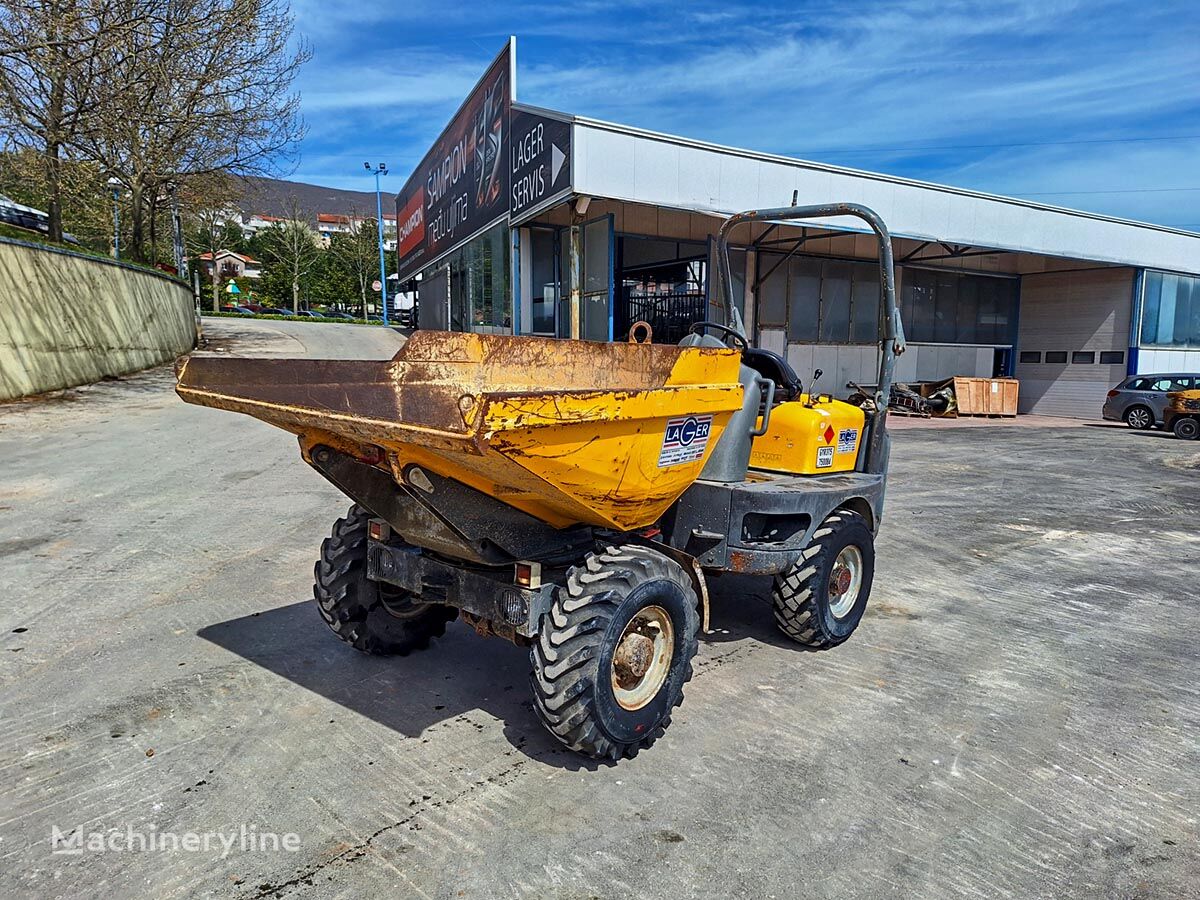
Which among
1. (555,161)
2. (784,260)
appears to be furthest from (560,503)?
(784,260)

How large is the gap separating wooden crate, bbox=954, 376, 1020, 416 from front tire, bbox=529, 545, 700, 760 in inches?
872

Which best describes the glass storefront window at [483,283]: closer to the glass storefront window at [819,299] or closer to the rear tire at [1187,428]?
the glass storefront window at [819,299]

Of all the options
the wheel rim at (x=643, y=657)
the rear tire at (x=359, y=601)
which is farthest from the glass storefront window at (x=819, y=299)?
the wheel rim at (x=643, y=657)

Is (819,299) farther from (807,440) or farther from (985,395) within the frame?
(807,440)

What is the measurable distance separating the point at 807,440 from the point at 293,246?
56843mm

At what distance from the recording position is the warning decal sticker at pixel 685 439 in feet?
11.0

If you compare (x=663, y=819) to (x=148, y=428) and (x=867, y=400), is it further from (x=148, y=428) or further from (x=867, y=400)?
(x=148, y=428)

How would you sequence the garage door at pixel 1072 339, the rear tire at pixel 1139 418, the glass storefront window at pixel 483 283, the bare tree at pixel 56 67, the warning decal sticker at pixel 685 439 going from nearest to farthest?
the warning decal sticker at pixel 685 439
the bare tree at pixel 56 67
the glass storefront window at pixel 483 283
the rear tire at pixel 1139 418
the garage door at pixel 1072 339

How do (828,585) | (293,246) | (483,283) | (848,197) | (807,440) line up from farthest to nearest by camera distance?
(293,246) < (483,283) < (848,197) < (807,440) < (828,585)

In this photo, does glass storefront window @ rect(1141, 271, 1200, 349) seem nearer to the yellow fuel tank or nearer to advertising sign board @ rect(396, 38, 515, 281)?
advertising sign board @ rect(396, 38, 515, 281)

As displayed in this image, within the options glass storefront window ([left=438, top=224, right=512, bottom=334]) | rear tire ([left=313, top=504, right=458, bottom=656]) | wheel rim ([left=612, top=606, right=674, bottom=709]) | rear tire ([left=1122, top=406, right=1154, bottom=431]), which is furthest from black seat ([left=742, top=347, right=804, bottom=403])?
rear tire ([left=1122, top=406, right=1154, bottom=431])

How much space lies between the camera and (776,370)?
4.80m

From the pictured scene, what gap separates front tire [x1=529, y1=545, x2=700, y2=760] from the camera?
3.10 meters

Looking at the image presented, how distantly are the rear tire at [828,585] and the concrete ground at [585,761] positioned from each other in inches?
6.8
